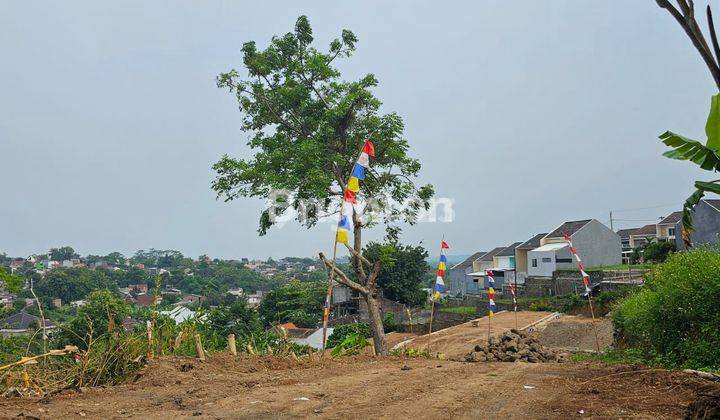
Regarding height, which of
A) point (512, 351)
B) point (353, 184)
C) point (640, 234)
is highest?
point (640, 234)

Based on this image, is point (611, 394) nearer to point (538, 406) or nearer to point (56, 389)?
point (538, 406)

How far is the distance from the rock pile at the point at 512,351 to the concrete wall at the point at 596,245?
1393 inches

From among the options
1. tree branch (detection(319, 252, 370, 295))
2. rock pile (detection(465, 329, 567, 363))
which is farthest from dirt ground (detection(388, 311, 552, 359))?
rock pile (detection(465, 329, 567, 363))

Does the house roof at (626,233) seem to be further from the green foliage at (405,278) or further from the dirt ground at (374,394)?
the dirt ground at (374,394)

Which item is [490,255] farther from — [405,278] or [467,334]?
[467,334]

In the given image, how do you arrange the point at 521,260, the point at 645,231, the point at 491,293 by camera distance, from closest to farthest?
the point at 491,293, the point at 521,260, the point at 645,231

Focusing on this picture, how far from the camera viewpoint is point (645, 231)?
63312 mm

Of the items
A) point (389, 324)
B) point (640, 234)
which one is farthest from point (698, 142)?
point (640, 234)

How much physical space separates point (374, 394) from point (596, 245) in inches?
1857

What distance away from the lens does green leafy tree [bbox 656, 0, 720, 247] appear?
5219 millimetres

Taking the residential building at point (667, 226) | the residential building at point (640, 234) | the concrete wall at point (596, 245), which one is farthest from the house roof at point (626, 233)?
the concrete wall at point (596, 245)

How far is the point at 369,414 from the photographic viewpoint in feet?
20.0

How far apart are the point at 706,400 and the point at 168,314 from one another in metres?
9.57

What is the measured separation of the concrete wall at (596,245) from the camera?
48438 mm
